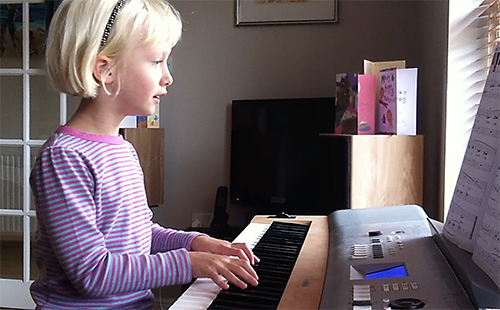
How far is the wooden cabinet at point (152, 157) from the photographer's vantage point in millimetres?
2580

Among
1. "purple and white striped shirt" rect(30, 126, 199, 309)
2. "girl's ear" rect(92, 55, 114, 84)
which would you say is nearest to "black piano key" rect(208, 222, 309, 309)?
"purple and white striped shirt" rect(30, 126, 199, 309)

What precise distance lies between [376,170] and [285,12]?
1167 mm

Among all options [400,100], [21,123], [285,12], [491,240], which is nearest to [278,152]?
→ [285,12]

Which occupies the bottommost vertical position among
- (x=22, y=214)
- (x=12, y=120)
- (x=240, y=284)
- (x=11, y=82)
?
(x=22, y=214)

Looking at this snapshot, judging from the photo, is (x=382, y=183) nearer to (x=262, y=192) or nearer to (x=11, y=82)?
(x=262, y=192)

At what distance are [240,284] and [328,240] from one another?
0.34 m

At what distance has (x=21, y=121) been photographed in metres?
2.90

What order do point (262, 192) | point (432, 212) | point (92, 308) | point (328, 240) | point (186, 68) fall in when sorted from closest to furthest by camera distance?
point (92, 308) → point (328, 240) → point (432, 212) → point (262, 192) → point (186, 68)

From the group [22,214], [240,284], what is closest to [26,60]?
[22,214]

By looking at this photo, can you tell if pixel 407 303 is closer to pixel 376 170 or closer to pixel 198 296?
pixel 198 296

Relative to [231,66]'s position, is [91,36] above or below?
below

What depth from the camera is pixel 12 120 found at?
9.57ft

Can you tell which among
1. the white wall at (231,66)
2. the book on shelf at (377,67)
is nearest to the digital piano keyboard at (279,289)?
the book on shelf at (377,67)

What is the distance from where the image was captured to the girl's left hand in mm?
996
